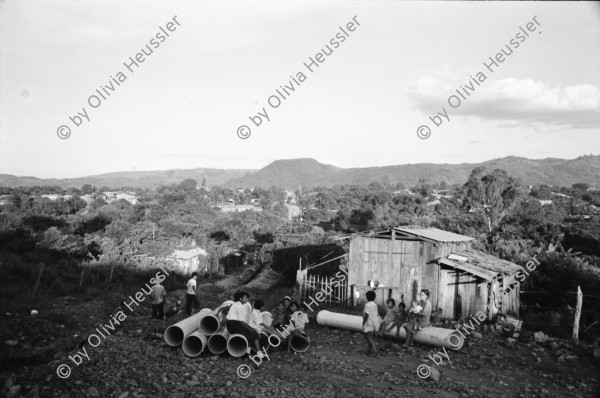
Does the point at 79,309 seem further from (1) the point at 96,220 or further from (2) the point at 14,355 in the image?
(1) the point at 96,220

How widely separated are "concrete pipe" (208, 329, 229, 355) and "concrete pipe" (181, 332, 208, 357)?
0.14 meters

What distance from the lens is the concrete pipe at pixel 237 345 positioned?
880 cm

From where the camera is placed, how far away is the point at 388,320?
11047 millimetres

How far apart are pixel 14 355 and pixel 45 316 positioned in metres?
2.76

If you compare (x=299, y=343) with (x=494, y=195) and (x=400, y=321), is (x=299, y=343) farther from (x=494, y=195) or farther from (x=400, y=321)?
(x=494, y=195)

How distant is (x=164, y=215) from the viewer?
5209cm

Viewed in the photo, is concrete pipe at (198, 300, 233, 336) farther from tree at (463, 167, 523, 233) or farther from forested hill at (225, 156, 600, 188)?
forested hill at (225, 156, 600, 188)

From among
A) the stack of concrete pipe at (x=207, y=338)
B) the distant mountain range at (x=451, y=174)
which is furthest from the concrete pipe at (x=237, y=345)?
the distant mountain range at (x=451, y=174)

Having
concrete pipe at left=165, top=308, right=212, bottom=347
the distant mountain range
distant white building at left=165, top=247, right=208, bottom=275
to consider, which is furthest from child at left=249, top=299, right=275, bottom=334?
the distant mountain range

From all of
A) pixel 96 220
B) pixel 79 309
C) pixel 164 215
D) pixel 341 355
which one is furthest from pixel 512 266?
pixel 164 215

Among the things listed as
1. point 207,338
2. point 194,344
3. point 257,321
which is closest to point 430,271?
point 257,321

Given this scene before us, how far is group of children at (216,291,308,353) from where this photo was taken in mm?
8852

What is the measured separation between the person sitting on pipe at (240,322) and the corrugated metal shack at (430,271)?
6.64m

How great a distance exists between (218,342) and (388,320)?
4.38m
